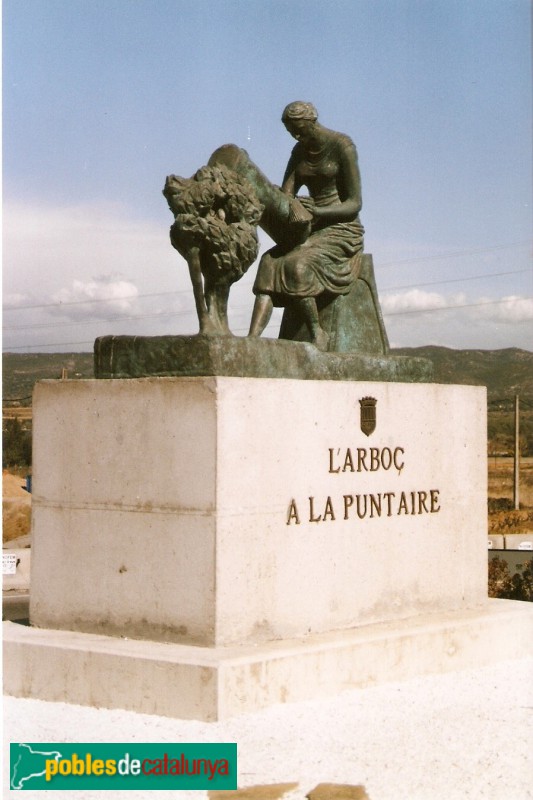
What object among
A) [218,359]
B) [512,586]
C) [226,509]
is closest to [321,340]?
[218,359]

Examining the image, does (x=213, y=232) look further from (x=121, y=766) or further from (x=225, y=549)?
(x=121, y=766)

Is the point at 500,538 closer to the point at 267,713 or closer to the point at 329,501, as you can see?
the point at 329,501

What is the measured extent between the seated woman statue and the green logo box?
3344mm

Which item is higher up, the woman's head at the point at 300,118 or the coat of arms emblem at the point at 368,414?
the woman's head at the point at 300,118

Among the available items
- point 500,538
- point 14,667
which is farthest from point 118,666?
point 500,538

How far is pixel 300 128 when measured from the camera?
31.1ft

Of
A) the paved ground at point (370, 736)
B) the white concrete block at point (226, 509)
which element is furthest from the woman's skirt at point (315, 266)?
the paved ground at point (370, 736)

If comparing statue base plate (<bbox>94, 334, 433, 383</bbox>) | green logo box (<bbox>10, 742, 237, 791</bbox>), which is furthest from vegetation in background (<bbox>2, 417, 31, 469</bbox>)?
green logo box (<bbox>10, 742, 237, 791</bbox>)

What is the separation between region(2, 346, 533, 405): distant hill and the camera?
7412 cm

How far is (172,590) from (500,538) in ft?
42.0

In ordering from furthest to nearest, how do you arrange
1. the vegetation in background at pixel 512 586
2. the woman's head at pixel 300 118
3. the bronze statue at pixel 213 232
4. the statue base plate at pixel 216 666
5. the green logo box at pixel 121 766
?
1. the vegetation in background at pixel 512 586
2. the woman's head at pixel 300 118
3. the bronze statue at pixel 213 232
4. the statue base plate at pixel 216 666
5. the green logo box at pixel 121 766

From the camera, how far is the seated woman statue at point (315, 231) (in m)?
9.27

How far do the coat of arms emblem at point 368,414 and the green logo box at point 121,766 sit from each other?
282 cm

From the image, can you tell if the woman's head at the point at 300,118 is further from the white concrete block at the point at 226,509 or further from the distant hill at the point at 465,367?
the distant hill at the point at 465,367
